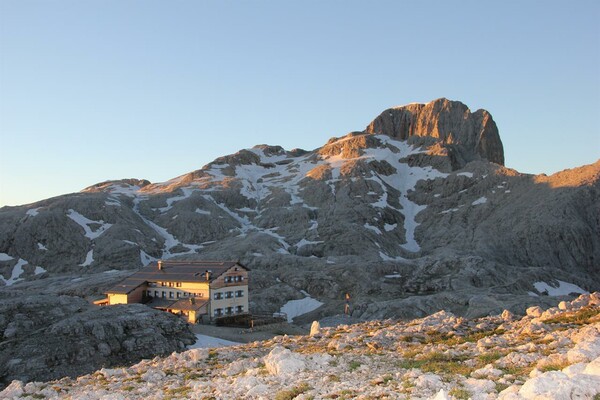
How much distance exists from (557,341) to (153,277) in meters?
69.4

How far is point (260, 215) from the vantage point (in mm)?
183750

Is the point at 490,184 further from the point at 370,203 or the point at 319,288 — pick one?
the point at 319,288

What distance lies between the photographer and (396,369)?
18.1 metres

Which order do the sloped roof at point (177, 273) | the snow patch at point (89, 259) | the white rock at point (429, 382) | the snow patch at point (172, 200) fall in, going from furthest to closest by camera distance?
the snow patch at point (172, 200) → the snow patch at point (89, 259) → the sloped roof at point (177, 273) → the white rock at point (429, 382)

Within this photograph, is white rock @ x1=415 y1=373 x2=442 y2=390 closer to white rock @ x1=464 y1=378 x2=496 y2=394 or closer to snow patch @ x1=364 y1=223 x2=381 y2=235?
white rock @ x1=464 y1=378 x2=496 y2=394

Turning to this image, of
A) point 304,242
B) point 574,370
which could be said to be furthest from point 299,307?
point 574,370

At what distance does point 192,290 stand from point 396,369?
2331 inches

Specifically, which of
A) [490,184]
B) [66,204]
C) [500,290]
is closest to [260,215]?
[66,204]

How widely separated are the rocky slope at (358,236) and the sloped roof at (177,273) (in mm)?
18397

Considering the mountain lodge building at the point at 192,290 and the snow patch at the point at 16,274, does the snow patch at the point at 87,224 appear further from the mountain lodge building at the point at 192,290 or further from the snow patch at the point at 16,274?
the mountain lodge building at the point at 192,290

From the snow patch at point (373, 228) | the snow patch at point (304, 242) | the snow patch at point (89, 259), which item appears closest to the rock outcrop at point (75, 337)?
the snow patch at point (89, 259)

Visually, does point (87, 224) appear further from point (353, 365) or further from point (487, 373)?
point (487, 373)

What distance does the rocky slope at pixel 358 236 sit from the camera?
4299 inches

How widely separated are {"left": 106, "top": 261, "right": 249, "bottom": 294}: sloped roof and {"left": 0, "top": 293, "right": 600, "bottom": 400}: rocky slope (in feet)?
144
